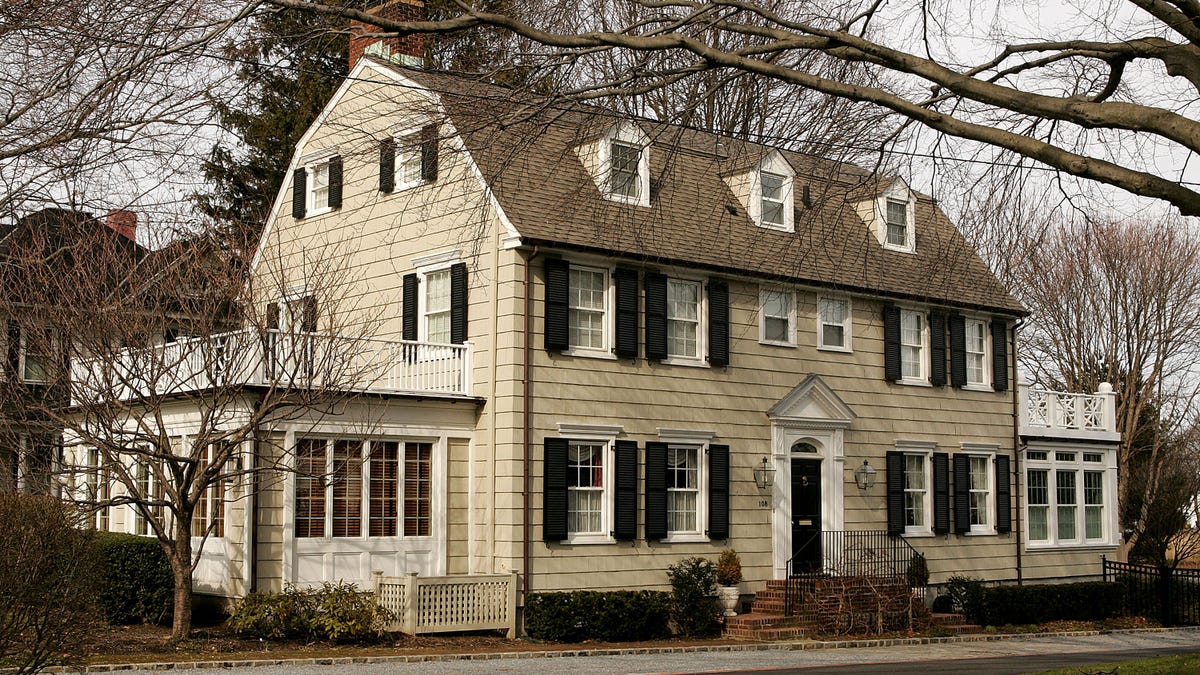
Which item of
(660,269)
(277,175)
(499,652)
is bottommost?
(499,652)

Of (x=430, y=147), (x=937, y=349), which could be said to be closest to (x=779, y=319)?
(x=937, y=349)

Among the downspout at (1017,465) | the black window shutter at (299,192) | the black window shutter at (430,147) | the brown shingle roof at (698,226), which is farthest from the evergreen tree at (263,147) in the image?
the black window shutter at (430,147)

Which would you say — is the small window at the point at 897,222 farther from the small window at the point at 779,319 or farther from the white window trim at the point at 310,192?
the white window trim at the point at 310,192

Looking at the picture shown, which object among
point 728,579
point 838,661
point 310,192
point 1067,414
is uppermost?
point 310,192

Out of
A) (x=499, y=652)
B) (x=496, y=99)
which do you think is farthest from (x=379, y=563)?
(x=496, y=99)

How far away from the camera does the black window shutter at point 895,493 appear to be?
26978 mm

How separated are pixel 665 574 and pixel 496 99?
14.0 meters

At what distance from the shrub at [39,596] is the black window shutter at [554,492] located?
463 inches

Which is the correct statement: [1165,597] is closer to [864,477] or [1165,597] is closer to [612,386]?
[864,477]

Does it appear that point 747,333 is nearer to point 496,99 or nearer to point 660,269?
point 660,269

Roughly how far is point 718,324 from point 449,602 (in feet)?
24.0

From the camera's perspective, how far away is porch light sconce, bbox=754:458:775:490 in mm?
24828

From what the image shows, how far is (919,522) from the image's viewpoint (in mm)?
27875

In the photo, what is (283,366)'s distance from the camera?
18891mm
